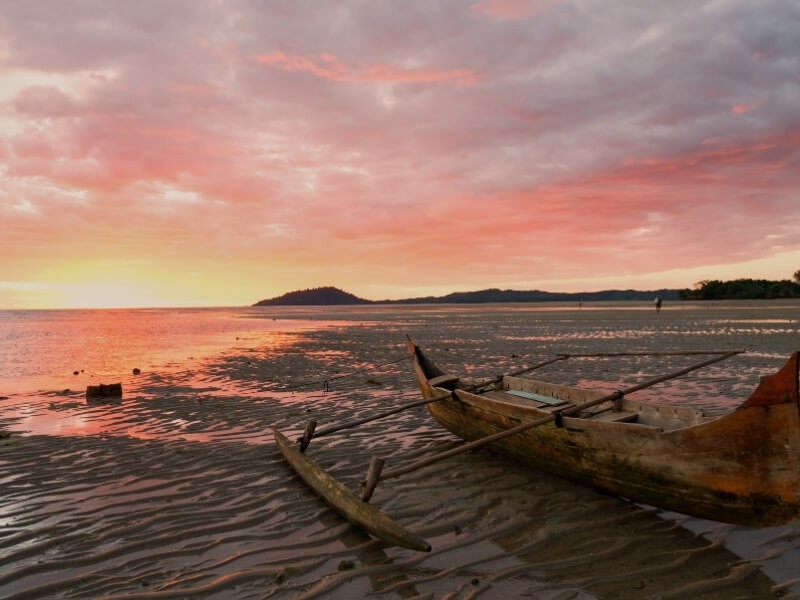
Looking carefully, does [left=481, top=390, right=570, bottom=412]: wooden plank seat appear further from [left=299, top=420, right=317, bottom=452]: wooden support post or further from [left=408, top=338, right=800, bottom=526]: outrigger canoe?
[left=299, top=420, right=317, bottom=452]: wooden support post

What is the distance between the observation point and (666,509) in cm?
630

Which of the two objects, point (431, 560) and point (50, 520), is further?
point (50, 520)

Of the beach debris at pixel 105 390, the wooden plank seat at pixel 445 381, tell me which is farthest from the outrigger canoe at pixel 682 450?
the beach debris at pixel 105 390

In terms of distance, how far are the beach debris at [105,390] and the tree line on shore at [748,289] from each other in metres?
122

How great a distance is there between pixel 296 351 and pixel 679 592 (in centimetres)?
2554

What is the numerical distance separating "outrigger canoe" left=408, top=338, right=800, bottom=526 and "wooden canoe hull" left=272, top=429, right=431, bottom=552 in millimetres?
2392

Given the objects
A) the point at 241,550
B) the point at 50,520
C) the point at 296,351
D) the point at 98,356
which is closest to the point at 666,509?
the point at 241,550

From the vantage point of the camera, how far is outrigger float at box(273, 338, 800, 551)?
5199 millimetres

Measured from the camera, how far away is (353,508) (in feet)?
21.2

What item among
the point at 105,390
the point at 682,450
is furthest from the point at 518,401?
the point at 105,390

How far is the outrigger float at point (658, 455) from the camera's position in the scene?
520 cm

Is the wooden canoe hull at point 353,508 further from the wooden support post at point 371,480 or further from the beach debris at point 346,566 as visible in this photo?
the beach debris at point 346,566

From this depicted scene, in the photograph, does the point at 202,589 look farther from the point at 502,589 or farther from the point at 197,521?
the point at 502,589

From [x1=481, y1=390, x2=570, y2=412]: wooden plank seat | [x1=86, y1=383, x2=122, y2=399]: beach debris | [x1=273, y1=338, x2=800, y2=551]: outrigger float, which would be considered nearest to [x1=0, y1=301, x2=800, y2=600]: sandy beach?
[x1=273, y1=338, x2=800, y2=551]: outrigger float
